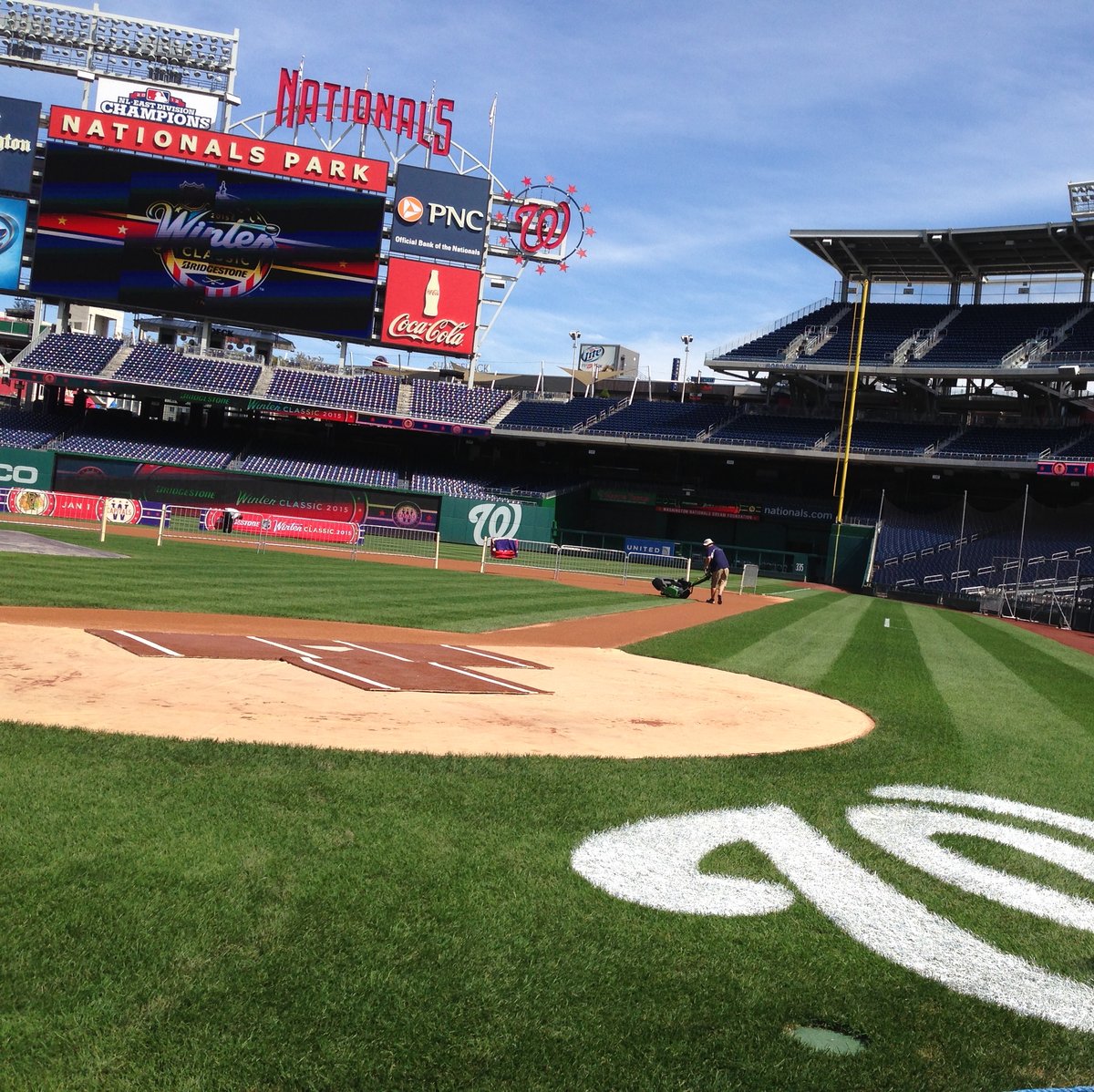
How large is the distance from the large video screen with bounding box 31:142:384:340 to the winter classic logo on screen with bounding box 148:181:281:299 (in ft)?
0.14

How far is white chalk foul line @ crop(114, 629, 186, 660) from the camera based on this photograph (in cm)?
1061

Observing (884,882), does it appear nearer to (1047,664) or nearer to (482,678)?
(482,678)

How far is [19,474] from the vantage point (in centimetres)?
4616

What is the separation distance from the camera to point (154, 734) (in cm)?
692

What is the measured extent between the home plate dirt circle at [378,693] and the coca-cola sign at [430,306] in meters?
38.1

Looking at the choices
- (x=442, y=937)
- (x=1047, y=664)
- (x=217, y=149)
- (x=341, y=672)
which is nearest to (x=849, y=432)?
(x=1047, y=664)

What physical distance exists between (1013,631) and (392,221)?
35.4 meters

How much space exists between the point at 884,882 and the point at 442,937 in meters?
2.46

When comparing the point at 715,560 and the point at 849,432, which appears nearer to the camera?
the point at 715,560

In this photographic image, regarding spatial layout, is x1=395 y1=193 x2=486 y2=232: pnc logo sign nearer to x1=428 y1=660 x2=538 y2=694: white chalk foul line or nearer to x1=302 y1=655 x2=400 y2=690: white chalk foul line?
x1=428 y1=660 x2=538 y2=694: white chalk foul line

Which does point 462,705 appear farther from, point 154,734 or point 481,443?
point 481,443

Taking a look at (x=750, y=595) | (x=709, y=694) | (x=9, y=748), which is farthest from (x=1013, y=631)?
(x=9, y=748)

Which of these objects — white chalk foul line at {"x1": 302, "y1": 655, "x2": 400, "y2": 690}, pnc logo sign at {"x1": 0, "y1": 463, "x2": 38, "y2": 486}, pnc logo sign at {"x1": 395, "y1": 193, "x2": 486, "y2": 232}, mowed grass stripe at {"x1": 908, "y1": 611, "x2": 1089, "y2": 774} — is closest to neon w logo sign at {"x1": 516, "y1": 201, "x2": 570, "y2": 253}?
pnc logo sign at {"x1": 395, "y1": 193, "x2": 486, "y2": 232}

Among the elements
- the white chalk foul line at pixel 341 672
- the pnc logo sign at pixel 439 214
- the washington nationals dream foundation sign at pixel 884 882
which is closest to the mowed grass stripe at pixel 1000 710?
the washington nationals dream foundation sign at pixel 884 882
